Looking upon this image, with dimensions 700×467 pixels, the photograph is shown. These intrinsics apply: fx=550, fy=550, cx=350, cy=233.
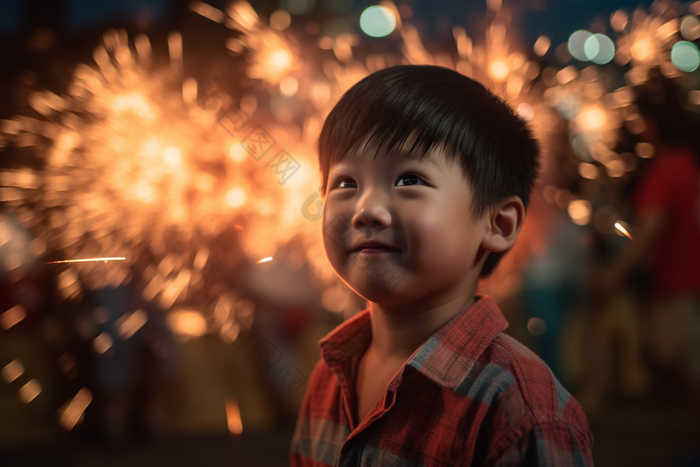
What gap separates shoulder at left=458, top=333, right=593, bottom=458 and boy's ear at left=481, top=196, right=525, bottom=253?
142 millimetres

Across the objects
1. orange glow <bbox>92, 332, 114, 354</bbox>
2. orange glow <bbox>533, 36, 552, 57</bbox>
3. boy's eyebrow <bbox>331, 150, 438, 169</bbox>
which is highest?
orange glow <bbox>533, 36, 552, 57</bbox>

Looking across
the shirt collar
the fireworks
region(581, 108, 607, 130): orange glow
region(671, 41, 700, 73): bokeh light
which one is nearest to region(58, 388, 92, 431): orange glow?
the fireworks

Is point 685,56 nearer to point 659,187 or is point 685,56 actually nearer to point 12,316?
point 659,187

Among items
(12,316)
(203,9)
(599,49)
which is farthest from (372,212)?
(12,316)

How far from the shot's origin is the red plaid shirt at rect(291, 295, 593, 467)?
1.88 feet

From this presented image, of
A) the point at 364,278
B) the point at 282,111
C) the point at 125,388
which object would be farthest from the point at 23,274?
the point at 364,278

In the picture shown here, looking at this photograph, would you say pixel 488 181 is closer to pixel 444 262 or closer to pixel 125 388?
pixel 444 262

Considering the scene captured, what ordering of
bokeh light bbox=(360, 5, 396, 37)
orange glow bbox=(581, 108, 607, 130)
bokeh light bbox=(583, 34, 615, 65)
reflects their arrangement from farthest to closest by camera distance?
1. orange glow bbox=(581, 108, 607, 130)
2. bokeh light bbox=(360, 5, 396, 37)
3. bokeh light bbox=(583, 34, 615, 65)

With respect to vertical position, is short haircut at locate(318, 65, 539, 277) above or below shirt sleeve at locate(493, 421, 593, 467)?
above

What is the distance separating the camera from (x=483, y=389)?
0.62 m

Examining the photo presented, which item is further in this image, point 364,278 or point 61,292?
point 61,292

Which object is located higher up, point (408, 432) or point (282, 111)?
point (282, 111)

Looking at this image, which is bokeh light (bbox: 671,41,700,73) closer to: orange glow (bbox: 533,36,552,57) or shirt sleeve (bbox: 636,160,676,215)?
shirt sleeve (bbox: 636,160,676,215)

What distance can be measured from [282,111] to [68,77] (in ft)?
3.01
